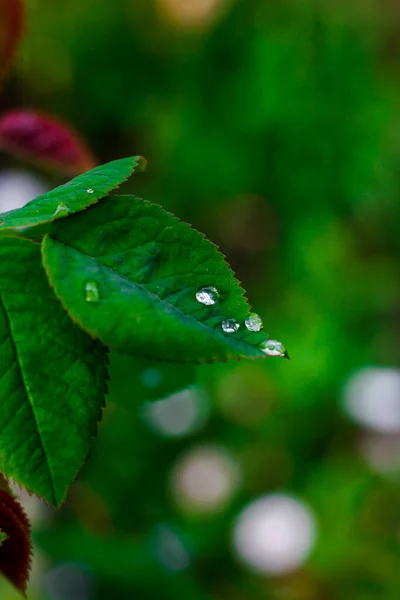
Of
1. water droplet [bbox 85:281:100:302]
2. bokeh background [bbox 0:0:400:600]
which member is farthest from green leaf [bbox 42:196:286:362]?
bokeh background [bbox 0:0:400:600]

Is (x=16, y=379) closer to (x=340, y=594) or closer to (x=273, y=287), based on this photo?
(x=340, y=594)

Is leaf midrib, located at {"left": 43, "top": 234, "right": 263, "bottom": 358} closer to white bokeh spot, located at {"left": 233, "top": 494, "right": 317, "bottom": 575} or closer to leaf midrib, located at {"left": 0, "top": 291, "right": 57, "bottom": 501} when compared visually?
leaf midrib, located at {"left": 0, "top": 291, "right": 57, "bottom": 501}

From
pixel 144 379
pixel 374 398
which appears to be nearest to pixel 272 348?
pixel 144 379

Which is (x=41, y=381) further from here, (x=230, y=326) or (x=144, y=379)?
(x=144, y=379)

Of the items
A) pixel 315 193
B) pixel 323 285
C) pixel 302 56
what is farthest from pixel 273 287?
pixel 302 56

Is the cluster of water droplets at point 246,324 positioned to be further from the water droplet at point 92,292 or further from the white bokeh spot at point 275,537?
the white bokeh spot at point 275,537

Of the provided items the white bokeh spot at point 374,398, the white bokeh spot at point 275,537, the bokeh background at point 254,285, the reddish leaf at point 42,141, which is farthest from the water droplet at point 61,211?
the white bokeh spot at point 374,398
